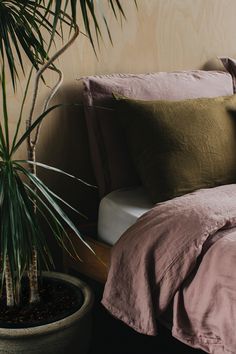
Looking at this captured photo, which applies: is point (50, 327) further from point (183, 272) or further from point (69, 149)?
point (69, 149)

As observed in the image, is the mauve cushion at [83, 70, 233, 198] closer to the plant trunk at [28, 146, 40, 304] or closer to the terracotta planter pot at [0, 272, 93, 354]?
the plant trunk at [28, 146, 40, 304]

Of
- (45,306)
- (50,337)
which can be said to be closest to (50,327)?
(50,337)

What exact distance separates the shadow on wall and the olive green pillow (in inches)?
9.9

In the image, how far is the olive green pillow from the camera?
2281 mm

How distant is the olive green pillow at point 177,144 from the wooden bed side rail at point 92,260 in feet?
0.91

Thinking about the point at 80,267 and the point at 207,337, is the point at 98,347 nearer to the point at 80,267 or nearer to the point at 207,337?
the point at 80,267

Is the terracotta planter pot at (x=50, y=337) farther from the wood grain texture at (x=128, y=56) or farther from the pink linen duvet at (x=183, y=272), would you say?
the wood grain texture at (x=128, y=56)

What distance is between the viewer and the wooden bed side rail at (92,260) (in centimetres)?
229

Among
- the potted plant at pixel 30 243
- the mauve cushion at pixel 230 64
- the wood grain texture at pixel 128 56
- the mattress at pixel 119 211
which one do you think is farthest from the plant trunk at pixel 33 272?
the mauve cushion at pixel 230 64

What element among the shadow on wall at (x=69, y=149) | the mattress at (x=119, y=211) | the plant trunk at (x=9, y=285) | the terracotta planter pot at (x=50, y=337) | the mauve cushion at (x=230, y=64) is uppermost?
the mauve cushion at (x=230, y=64)

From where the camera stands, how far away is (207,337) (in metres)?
1.82

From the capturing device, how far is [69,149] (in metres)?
2.60

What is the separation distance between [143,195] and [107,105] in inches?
15.3

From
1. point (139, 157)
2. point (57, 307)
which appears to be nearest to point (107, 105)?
point (139, 157)
